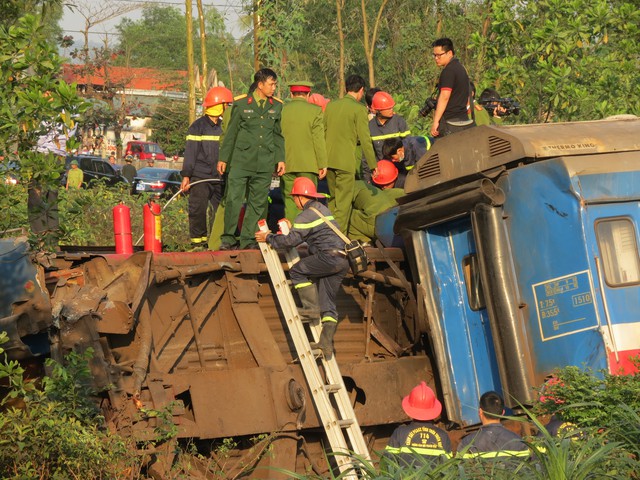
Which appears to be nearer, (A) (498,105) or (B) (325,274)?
(B) (325,274)

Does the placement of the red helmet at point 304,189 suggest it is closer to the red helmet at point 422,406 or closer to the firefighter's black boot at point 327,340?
the firefighter's black boot at point 327,340

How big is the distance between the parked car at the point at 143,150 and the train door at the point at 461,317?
3589 centimetres

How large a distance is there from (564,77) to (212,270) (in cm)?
825

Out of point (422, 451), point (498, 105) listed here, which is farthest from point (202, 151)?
point (422, 451)

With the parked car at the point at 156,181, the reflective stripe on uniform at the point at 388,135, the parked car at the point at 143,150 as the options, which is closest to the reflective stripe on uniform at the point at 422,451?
the reflective stripe on uniform at the point at 388,135

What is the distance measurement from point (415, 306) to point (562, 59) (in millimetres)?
7576

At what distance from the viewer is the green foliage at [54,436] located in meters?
8.32

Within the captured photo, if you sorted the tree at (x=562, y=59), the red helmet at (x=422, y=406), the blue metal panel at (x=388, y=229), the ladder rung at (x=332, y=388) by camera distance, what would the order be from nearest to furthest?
the red helmet at (x=422, y=406) < the ladder rung at (x=332, y=388) < the blue metal panel at (x=388, y=229) < the tree at (x=562, y=59)

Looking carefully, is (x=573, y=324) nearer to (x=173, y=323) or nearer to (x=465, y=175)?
(x=465, y=175)

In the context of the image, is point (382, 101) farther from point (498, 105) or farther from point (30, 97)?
point (30, 97)

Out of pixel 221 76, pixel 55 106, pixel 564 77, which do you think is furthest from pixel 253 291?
pixel 221 76

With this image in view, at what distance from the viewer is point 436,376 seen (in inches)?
444

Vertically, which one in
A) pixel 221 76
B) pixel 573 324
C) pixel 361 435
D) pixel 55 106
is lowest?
pixel 361 435

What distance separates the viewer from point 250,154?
40.1 ft
